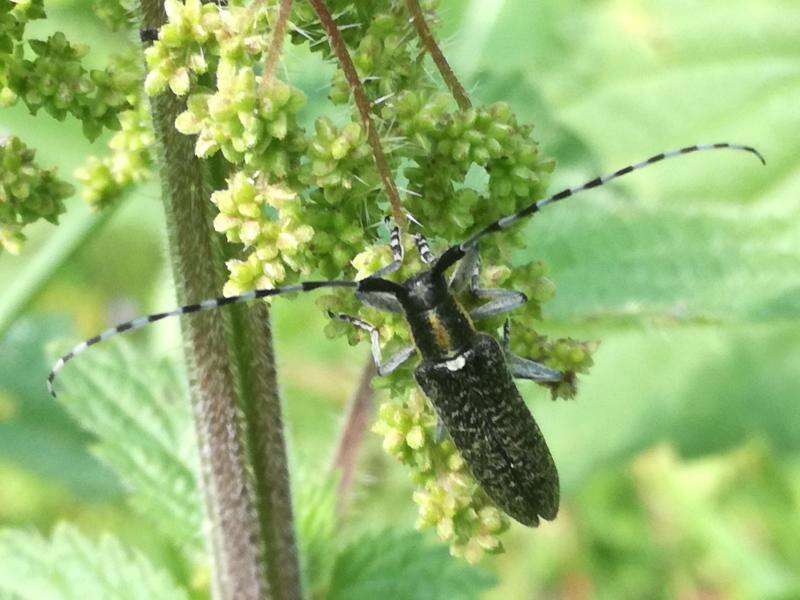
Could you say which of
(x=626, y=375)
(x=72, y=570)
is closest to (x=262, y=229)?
(x=72, y=570)

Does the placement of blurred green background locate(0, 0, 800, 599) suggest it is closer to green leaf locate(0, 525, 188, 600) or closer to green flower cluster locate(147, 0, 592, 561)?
green leaf locate(0, 525, 188, 600)

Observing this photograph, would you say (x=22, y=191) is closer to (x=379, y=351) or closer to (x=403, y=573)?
(x=379, y=351)

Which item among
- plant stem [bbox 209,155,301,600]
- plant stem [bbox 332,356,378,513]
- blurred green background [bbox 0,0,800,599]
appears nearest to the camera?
plant stem [bbox 209,155,301,600]

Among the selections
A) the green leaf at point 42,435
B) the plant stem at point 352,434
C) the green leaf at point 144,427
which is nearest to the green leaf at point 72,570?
the green leaf at point 144,427

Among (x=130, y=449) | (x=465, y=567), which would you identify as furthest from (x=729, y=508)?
(x=130, y=449)

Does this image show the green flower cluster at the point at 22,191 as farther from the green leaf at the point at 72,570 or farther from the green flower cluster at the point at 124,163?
the green leaf at the point at 72,570

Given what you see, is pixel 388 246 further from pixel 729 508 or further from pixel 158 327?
pixel 729 508

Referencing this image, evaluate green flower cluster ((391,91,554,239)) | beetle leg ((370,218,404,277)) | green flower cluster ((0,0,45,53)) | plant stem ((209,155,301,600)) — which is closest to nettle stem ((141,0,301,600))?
plant stem ((209,155,301,600))
